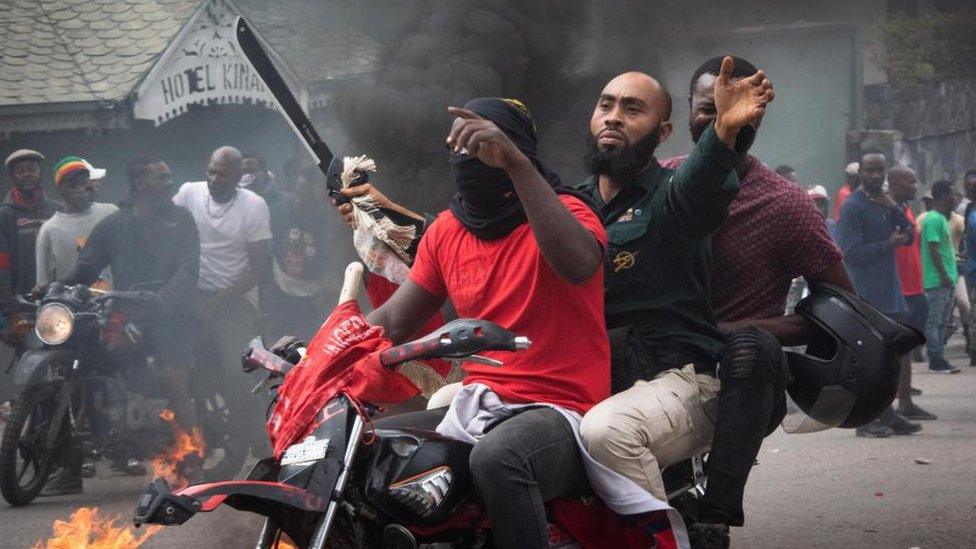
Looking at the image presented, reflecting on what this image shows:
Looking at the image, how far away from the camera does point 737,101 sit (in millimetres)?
3652

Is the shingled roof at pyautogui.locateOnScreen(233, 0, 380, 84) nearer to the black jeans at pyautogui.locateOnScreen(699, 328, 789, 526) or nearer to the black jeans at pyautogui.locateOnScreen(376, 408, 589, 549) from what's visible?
the black jeans at pyautogui.locateOnScreen(699, 328, 789, 526)

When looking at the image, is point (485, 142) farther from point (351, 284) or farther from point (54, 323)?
point (54, 323)

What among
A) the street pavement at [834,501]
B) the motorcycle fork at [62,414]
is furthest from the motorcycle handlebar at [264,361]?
the motorcycle fork at [62,414]

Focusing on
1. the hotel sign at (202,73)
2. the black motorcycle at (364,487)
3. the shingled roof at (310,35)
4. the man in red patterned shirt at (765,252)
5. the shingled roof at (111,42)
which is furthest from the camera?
the hotel sign at (202,73)

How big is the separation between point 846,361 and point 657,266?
0.69 meters

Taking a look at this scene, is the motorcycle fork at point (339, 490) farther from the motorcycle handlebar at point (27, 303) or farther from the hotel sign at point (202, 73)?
the hotel sign at point (202, 73)

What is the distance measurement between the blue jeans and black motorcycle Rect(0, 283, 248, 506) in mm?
7405

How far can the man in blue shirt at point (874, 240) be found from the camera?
1010cm

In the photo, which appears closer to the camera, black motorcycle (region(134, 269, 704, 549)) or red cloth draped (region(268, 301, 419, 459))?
black motorcycle (region(134, 269, 704, 549))

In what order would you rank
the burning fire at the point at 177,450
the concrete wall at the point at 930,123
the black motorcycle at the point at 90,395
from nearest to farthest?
the black motorcycle at the point at 90,395
the burning fire at the point at 177,450
the concrete wall at the point at 930,123

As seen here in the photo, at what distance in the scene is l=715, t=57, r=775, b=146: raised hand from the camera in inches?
143

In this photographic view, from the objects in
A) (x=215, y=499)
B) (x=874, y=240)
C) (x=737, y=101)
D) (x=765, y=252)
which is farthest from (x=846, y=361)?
(x=874, y=240)

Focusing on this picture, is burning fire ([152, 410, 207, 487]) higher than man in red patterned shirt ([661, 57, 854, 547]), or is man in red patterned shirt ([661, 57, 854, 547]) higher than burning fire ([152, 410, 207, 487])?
man in red patterned shirt ([661, 57, 854, 547])

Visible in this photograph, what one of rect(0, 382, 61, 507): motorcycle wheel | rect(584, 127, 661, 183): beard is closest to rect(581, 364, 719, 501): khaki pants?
rect(584, 127, 661, 183): beard
